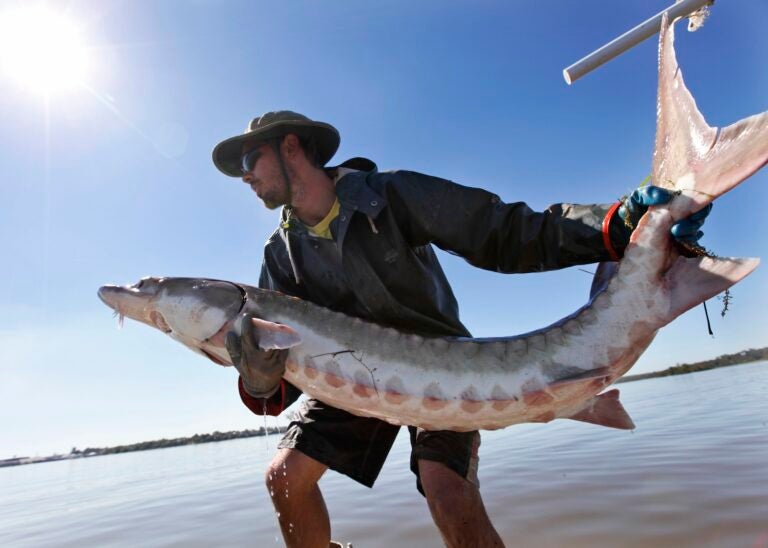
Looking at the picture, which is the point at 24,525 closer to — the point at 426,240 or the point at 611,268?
the point at 426,240

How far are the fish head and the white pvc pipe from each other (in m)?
2.60

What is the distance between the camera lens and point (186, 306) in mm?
3154

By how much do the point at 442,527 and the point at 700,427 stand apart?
22.5 ft

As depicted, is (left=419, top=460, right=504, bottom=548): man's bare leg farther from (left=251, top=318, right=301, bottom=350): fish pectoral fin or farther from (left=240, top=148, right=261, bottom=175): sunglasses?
(left=240, top=148, right=261, bottom=175): sunglasses

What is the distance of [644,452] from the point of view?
643cm

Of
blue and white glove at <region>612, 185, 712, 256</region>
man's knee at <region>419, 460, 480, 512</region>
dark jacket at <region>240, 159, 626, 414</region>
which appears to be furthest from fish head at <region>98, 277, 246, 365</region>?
blue and white glove at <region>612, 185, 712, 256</region>

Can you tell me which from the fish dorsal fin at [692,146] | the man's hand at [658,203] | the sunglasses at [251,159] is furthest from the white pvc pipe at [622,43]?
the sunglasses at [251,159]

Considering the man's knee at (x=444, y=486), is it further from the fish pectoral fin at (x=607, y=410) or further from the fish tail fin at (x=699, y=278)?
the fish tail fin at (x=699, y=278)

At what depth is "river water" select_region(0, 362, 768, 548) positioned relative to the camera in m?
3.65

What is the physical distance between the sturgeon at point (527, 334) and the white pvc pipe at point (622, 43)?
2.13ft

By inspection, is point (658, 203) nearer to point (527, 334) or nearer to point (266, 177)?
point (527, 334)

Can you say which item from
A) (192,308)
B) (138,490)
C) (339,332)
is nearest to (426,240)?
(339,332)

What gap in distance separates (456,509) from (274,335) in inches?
51.0

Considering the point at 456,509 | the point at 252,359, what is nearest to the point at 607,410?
the point at 456,509
